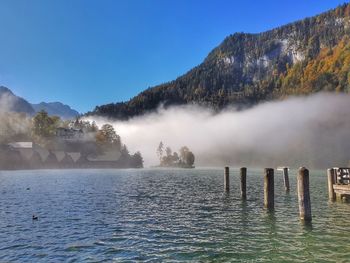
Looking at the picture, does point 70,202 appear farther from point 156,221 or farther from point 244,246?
point 244,246

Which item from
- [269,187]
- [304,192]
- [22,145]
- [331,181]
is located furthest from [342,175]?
[22,145]

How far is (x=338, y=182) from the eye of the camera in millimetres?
39562

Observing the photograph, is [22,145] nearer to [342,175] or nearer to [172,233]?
[342,175]

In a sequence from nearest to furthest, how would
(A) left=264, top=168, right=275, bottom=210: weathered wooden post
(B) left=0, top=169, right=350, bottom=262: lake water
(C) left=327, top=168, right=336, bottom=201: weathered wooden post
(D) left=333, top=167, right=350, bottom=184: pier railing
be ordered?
(B) left=0, top=169, right=350, bottom=262: lake water < (A) left=264, top=168, right=275, bottom=210: weathered wooden post < (D) left=333, top=167, right=350, bottom=184: pier railing < (C) left=327, top=168, right=336, bottom=201: weathered wooden post

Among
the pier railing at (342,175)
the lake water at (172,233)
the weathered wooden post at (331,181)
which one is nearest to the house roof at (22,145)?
the lake water at (172,233)

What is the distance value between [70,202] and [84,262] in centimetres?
2513

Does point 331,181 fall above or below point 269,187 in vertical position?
above

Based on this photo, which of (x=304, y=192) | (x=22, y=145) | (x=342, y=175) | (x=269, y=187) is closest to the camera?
(x=304, y=192)

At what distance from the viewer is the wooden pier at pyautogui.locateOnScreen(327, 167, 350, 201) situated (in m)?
37.8

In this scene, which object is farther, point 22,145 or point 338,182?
point 22,145

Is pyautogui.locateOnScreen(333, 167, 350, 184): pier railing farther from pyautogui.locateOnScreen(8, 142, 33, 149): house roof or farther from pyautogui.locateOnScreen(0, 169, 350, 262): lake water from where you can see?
pyautogui.locateOnScreen(8, 142, 33, 149): house roof

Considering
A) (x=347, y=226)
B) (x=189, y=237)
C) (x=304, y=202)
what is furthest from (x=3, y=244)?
(x=347, y=226)

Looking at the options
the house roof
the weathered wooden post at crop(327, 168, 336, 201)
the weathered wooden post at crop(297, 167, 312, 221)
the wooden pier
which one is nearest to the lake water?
the weathered wooden post at crop(297, 167, 312, 221)

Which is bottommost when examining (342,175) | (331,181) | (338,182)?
(338,182)
